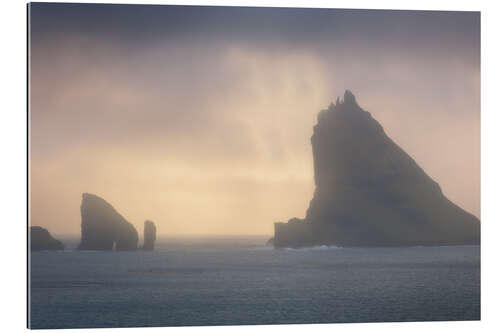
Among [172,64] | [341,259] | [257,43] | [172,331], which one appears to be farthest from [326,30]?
[172,331]

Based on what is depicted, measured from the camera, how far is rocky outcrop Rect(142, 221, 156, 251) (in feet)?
37.1

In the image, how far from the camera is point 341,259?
11797 mm

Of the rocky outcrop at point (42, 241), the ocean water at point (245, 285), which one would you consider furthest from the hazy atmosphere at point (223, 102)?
the ocean water at point (245, 285)

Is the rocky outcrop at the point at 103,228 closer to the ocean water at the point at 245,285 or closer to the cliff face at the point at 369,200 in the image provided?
the ocean water at the point at 245,285

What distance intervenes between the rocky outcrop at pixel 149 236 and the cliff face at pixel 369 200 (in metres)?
1.37

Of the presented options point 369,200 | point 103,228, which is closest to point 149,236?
point 103,228

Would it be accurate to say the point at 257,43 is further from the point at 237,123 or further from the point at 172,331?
the point at 172,331

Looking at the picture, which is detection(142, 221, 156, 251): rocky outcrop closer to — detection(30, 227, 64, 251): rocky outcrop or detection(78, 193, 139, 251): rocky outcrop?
detection(78, 193, 139, 251): rocky outcrop

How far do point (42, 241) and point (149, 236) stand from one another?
3.88ft

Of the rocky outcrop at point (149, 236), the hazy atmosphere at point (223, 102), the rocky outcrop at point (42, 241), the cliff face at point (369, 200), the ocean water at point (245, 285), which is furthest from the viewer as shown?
the cliff face at point (369, 200)

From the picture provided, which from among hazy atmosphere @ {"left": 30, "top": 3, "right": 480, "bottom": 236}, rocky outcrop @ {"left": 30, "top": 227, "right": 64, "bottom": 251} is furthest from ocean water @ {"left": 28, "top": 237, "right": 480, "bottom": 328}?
hazy atmosphere @ {"left": 30, "top": 3, "right": 480, "bottom": 236}

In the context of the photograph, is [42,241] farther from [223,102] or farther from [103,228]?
[223,102]

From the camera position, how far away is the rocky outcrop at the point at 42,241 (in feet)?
35.8
